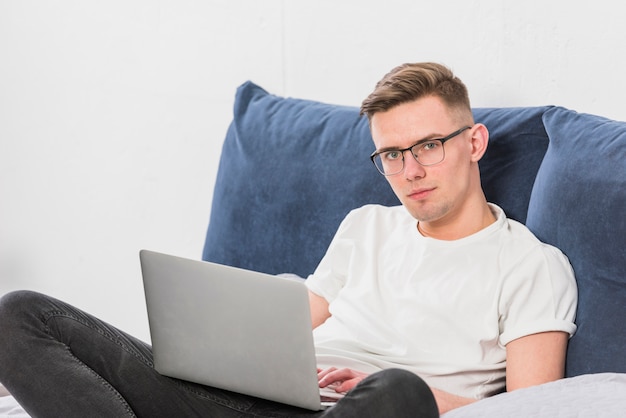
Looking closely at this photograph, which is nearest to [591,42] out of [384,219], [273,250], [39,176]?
[384,219]

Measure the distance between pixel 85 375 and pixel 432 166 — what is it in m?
0.70

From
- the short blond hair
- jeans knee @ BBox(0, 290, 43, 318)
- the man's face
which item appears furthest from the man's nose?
jeans knee @ BBox(0, 290, 43, 318)

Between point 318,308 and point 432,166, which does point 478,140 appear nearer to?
point 432,166

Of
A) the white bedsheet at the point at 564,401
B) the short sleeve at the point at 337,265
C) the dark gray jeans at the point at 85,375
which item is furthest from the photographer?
the short sleeve at the point at 337,265

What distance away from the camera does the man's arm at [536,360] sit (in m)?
1.55

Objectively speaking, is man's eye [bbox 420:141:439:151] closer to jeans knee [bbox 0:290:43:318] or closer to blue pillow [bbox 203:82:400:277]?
blue pillow [bbox 203:82:400:277]

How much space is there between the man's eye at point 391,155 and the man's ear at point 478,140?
5.4 inches

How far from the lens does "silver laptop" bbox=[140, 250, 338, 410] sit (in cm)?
139

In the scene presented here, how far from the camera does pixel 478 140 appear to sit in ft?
5.90

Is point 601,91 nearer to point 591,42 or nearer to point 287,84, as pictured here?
point 591,42

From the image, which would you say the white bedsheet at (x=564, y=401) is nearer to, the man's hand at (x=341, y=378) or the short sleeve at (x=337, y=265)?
the man's hand at (x=341, y=378)

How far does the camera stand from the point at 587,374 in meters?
1.49

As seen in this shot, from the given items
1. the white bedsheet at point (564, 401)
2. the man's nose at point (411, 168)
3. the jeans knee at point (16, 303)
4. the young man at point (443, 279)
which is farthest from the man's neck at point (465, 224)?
the jeans knee at point (16, 303)

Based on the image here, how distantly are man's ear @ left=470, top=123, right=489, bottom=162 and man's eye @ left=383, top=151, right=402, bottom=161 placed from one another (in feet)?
0.45
